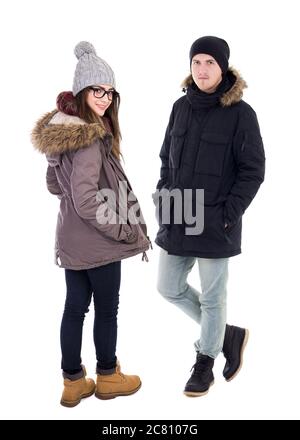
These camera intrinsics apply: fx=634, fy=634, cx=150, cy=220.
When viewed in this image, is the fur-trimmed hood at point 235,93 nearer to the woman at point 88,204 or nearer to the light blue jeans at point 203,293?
the woman at point 88,204

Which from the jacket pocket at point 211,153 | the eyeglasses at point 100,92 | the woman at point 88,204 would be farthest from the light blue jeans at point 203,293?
the eyeglasses at point 100,92

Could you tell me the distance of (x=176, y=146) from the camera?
322 centimetres

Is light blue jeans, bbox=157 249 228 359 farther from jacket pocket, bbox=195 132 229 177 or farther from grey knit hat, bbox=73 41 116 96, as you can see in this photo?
grey knit hat, bbox=73 41 116 96

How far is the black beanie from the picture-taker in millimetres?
3053

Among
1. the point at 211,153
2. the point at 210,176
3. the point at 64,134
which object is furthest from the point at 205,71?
the point at 64,134

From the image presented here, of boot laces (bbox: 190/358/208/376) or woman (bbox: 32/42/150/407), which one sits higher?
woman (bbox: 32/42/150/407)

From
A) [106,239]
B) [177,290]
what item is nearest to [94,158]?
[106,239]

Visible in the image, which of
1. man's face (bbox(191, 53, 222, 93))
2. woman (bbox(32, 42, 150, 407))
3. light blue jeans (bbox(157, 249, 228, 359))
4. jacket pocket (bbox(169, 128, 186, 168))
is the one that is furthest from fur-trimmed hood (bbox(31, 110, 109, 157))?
light blue jeans (bbox(157, 249, 228, 359))

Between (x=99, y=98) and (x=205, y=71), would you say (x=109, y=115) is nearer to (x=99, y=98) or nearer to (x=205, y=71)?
(x=99, y=98)

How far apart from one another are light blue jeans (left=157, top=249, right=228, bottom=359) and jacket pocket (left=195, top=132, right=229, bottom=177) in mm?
456

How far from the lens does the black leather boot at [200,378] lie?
10.7ft

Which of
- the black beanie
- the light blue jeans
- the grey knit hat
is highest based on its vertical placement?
the black beanie

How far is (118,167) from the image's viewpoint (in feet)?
9.91

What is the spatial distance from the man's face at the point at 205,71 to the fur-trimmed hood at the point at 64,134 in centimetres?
56
